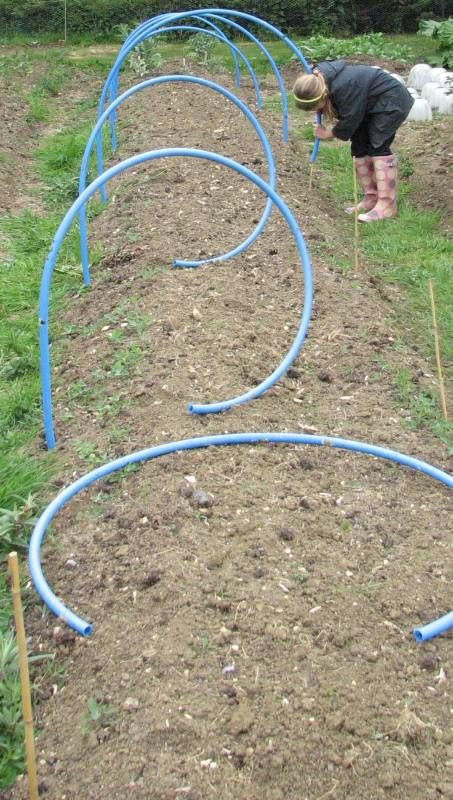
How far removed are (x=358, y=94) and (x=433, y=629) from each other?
4.22 metres

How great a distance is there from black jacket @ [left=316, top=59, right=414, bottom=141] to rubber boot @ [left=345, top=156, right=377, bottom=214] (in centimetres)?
35

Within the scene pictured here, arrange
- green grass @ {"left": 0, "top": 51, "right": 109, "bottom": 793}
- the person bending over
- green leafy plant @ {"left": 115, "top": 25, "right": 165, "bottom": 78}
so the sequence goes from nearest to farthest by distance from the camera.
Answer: green grass @ {"left": 0, "top": 51, "right": 109, "bottom": 793} < the person bending over < green leafy plant @ {"left": 115, "top": 25, "right": 165, "bottom": 78}

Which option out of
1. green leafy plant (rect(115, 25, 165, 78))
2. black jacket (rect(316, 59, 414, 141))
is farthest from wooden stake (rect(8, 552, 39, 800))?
green leafy plant (rect(115, 25, 165, 78))

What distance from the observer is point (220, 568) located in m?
2.84

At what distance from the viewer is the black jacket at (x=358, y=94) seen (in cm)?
577

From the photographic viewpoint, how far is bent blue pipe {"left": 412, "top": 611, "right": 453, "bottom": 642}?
2.60 meters

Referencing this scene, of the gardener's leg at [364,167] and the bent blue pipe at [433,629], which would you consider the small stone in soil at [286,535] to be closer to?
the bent blue pipe at [433,629]

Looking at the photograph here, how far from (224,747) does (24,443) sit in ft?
6.25

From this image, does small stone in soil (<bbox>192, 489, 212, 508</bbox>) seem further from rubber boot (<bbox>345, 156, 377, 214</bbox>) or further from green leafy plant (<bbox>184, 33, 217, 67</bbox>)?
green leafy plant (<bbox>184, 33, 217, 67</bbox>)

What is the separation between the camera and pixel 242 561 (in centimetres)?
286

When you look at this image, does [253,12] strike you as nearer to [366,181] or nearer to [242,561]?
[366,181]

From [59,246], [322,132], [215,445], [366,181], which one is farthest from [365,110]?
[215,445]

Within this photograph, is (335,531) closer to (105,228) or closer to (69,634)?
(69,634)

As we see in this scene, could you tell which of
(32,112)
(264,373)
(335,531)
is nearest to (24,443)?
(264,373)
